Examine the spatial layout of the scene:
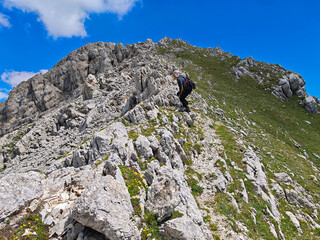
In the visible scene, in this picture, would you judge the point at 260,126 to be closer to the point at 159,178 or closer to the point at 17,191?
the point at 159,178

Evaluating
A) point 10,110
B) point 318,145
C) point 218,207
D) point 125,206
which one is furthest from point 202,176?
point 10,110

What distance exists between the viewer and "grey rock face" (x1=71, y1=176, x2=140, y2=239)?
22.9ft

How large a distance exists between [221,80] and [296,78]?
27387mm

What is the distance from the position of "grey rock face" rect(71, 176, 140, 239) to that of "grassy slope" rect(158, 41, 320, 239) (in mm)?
7096

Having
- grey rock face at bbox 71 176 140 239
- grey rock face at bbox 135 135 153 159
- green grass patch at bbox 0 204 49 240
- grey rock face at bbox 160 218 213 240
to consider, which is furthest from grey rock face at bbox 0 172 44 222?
grey rock face at bbox 160 218 213 240

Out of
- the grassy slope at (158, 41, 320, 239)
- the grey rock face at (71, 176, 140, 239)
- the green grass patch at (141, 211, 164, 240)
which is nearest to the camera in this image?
the grey rock face at (71, 176, 140, 239)

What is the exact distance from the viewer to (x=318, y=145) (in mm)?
36781

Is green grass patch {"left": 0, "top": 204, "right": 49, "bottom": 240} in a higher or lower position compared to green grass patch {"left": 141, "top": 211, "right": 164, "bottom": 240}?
lower

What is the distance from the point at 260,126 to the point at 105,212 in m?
38.3

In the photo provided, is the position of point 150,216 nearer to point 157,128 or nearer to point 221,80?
point 157,128

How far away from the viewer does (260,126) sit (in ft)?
123

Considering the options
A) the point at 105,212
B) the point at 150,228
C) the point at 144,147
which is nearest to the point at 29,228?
the point at 105,212

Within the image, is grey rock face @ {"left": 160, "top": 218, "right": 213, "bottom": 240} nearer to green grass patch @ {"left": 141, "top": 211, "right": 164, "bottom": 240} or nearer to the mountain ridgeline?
the mountain ridgeline

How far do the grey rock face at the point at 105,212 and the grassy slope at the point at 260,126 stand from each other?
7.10 metres
